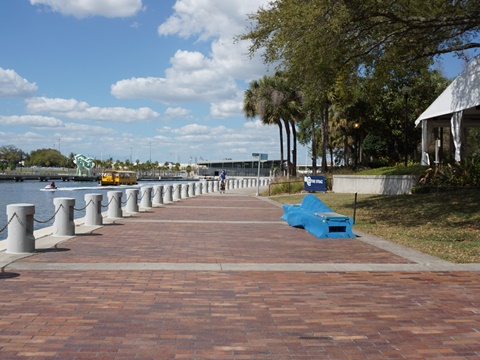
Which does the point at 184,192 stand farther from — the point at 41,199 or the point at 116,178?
Result: the point at 116,178

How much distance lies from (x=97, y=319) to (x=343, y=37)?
1310 cm

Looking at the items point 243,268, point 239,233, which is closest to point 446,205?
point 239,233

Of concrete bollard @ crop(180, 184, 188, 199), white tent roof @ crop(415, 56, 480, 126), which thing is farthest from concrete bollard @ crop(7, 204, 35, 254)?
concrete bollard @ crop(180, 184, 188, 199)

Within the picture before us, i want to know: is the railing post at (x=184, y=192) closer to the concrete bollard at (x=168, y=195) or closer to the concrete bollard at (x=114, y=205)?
the concrete bollard at (x=168, y=195)

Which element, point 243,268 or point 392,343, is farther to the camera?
point 243,268

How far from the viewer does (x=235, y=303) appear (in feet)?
22.6

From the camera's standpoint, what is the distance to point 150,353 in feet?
16.5

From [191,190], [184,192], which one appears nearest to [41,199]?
[191,190]

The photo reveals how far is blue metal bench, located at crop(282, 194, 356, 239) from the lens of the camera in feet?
45.3

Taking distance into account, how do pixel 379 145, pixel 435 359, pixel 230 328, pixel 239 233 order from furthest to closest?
pixel 379 145 → pixel 239 233 → pixel 230 328 → pixel 435 359

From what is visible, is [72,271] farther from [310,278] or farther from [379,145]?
[379,145]

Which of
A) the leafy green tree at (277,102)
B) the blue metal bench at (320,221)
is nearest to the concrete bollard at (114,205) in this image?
the blue metal bench at (320,221)

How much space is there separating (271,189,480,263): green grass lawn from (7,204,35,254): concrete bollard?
817 centimetres

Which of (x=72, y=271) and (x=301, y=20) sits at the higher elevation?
(x=301, y=20)
